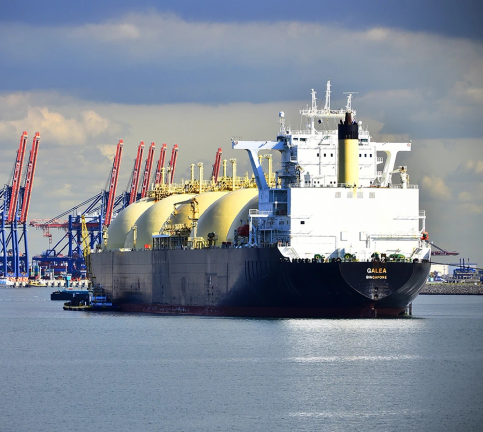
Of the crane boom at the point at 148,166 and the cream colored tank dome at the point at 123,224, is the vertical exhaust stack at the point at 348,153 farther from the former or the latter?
the crane boom at the point at 148,166

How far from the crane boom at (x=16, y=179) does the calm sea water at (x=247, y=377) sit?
106 m

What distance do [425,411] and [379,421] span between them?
94.4 inches

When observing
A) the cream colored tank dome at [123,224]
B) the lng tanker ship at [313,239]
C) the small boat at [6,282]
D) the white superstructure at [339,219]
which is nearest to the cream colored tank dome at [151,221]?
the cream colored tank dome at [123,224]

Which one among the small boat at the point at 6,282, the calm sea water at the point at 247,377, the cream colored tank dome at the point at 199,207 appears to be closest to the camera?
the calm sea water at the point at 247,377

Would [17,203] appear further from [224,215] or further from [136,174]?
[224,215]

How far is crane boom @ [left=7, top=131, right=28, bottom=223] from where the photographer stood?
169500mm

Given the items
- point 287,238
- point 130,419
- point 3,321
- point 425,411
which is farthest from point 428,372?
point 3,321

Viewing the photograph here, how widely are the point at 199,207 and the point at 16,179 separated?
309ft

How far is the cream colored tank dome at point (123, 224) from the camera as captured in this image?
309 feet

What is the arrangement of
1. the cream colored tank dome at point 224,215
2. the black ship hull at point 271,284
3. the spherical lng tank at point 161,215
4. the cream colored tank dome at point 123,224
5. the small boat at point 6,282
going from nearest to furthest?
Answer: the black ship hull at point 271,284 < the cream colored tank dome at point 224,215 < the spherical lng tank at point 161,215 < the cream colored tank dome at point 123,224 < the small boat at point 6,282

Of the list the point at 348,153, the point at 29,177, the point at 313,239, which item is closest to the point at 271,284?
the point at 313,239

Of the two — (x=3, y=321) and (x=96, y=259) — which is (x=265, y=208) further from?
(x=96, y=259)

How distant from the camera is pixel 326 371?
45.4m

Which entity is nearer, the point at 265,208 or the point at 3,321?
the point at 265,208
